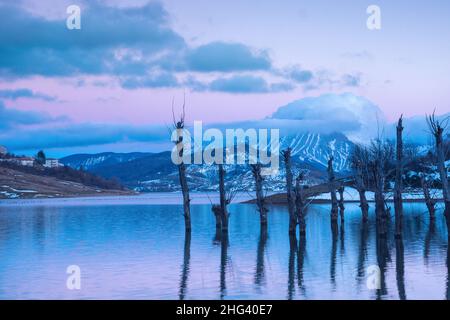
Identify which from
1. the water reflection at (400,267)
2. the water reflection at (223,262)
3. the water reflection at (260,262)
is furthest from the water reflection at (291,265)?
the water reflection at (400,267)

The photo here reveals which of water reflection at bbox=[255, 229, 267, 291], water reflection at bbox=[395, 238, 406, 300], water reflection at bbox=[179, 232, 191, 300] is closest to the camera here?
water reflection at bbox=[395, 238, 406, 300]

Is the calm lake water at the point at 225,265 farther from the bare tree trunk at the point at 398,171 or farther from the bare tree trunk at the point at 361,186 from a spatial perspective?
the bare tree trunk at the point at 361,186

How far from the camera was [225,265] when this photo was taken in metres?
32.5

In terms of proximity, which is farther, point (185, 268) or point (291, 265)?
point (291, 265)

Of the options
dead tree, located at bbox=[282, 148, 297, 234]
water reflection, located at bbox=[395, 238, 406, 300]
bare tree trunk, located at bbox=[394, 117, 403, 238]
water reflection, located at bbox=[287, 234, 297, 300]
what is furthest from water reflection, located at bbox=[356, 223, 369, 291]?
dead tree, located at bbox=[282, 148, 297, 234]

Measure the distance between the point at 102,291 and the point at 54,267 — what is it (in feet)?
26.9

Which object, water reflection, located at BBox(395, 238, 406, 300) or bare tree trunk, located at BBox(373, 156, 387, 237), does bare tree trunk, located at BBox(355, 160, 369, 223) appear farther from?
water reflection, located at BBox(395, 238, 406, 300)

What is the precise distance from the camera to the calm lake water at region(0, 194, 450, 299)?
24.3 m

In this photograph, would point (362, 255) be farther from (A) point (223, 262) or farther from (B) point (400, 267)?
(A) point (223, 262)

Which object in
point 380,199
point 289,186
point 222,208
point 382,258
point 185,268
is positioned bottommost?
point 382,258

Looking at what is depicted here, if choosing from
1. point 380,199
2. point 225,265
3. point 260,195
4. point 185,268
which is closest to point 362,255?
point 225,265
